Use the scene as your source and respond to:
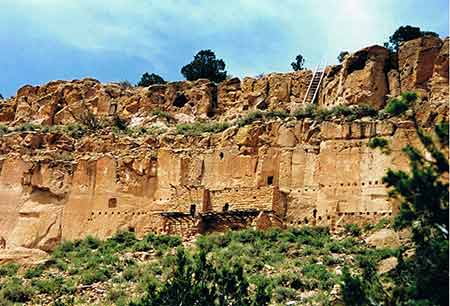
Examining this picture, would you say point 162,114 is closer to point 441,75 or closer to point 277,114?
point 277,114

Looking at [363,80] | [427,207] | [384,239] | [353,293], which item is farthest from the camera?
[363,80]

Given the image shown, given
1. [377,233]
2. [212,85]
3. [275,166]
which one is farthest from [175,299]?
[212,85]

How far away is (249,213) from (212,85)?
10.9 metres

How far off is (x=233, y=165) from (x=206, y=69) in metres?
14.3

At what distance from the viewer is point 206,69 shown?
177 feet

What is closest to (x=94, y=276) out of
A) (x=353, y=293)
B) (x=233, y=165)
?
(x=233, y=165)

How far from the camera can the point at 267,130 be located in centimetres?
4050

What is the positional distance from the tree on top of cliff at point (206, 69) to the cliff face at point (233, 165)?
21.1 feet

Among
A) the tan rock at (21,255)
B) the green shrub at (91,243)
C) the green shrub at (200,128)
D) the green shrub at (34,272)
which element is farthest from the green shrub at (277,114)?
the green shrub at (34,272)

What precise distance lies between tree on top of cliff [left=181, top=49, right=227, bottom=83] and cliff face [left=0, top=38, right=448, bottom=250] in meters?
6.42

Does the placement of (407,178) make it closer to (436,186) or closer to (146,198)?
(436,186)

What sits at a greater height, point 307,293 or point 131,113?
point 131,113

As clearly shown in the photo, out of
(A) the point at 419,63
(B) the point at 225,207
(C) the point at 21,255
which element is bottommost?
(C) the point at 21,255

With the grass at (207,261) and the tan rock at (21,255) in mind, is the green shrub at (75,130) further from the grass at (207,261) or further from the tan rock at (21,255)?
the grass at (207,261)
